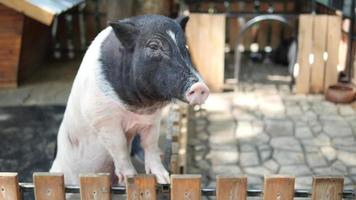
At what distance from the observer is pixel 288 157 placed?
471 centimetres

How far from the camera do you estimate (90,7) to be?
8328 mm

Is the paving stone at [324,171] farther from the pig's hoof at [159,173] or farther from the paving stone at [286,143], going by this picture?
the pig's hoof at [159,173]

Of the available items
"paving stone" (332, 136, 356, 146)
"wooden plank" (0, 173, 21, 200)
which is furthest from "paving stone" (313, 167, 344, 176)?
"wooden plank" (0, 173, 21, 200)

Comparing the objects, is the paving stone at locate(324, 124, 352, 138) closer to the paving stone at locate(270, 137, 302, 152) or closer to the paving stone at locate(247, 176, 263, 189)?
the paving stone at locate(270, 137, 302, 152)

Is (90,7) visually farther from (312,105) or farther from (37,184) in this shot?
(37,184)

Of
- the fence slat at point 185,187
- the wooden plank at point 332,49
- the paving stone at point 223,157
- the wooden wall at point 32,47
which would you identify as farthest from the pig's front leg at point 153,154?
the wooden plank at point 332,49

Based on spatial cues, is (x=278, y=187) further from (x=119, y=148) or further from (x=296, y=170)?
(x=296, y=170)

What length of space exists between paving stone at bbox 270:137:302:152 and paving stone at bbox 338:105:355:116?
1.05m

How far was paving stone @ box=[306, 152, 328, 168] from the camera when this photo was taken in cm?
454

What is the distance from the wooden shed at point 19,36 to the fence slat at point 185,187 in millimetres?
3283

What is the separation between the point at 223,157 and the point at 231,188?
2719 millimetres

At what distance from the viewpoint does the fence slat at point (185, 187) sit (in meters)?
2.03

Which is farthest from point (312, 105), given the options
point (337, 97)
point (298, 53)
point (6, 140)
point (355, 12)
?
point (6, 140)

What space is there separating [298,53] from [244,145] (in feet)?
7.05
